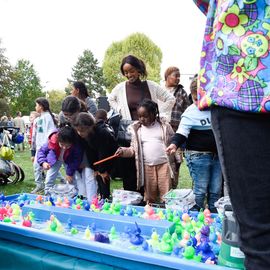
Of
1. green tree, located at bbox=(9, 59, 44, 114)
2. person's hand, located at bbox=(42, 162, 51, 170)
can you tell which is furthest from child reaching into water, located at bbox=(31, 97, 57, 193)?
green tree, located at bbox=(9, 59, 44, 114)

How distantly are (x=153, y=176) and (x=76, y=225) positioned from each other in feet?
3.50

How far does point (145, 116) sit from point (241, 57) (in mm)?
1920

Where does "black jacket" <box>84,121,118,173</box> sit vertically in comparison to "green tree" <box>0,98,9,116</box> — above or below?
below

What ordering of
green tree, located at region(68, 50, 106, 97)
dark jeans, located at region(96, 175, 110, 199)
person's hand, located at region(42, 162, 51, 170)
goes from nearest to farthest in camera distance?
dark jeans, located at region(96, 175, 110, 199), person's hand, located at region(42, 162, 51, 170), green tree, located at region(68, 50, 106, 97)

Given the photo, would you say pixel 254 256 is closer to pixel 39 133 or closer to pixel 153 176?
pixel 153 176

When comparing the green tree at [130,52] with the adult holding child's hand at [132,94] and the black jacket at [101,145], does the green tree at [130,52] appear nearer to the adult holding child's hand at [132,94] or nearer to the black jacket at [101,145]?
the adult holding child's hand at [132,94]

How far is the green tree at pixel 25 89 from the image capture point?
30852 mm

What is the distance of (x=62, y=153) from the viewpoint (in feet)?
10.3

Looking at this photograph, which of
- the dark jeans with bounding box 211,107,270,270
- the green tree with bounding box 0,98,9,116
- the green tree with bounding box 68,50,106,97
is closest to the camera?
the dark jeans with bounding box 211,107,270,270

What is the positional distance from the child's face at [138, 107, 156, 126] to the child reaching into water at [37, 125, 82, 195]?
0.57 metres

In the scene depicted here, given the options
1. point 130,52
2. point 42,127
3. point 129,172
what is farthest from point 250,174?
point 130,52

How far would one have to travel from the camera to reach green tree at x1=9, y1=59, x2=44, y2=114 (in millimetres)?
30852

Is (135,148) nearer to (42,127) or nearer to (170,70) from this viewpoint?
(170,70)

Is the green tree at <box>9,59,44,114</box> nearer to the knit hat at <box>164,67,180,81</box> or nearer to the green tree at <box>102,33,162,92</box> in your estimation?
the green tree at <box>102,33,162,92</box>
